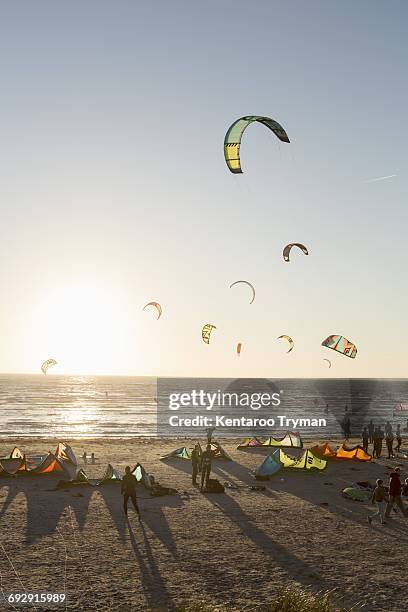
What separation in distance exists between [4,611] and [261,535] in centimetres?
653

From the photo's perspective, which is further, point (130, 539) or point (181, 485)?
point (181, 485)

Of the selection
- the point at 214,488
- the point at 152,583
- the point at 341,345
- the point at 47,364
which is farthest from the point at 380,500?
the point at 47,364

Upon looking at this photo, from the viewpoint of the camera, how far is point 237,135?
58.2ft

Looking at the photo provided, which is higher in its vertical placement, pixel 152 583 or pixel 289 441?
pixel 152 583

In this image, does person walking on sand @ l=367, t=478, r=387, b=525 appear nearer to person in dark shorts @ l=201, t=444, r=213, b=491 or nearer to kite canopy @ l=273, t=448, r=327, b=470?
person in dark shorts @ l=201, t=444, r=213, b=491

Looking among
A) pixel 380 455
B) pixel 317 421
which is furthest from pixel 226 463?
pixel 317 421

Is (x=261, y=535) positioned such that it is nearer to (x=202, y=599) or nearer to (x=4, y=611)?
(x=202, y=599)

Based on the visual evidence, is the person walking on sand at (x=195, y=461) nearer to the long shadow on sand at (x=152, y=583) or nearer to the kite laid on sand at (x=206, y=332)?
the long shadow on sand at (x=152, y=583)

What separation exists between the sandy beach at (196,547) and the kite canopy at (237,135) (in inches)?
411

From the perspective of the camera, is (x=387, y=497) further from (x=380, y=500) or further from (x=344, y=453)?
(x=344, y=453)

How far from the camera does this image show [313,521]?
14891 mm

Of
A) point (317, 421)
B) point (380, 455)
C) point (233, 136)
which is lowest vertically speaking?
point (317, 421)

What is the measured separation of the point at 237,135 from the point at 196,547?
39.9ft

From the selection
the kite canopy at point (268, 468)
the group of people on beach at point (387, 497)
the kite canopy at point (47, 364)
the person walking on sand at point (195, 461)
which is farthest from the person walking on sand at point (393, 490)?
the kite canopy at point (47, 364)
